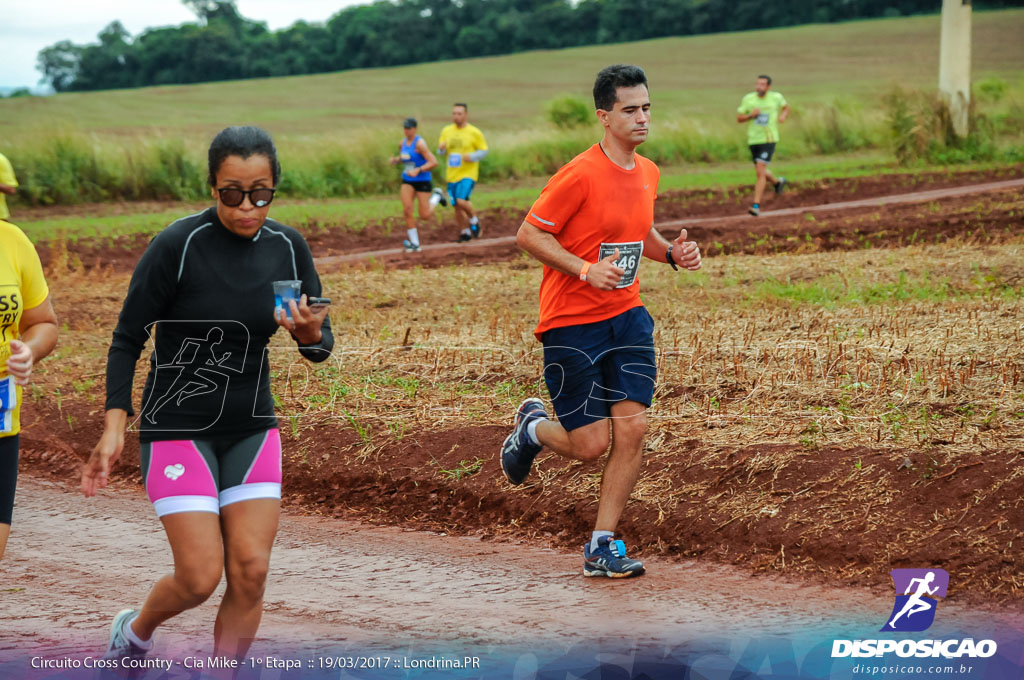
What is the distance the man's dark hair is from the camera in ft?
19.3

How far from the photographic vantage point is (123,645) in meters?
4.47

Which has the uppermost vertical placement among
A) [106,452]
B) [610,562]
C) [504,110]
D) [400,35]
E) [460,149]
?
[400,35]

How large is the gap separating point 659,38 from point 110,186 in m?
78.0

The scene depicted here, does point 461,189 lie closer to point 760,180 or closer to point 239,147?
point 760,180

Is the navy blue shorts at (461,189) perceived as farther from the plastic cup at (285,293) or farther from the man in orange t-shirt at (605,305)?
the plastic cup at (285,293)

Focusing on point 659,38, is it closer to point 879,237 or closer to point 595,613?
point 879,237

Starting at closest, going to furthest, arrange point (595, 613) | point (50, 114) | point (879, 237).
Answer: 1. point (595, 613)
2. point (879, 237)
3. point (50, 114)

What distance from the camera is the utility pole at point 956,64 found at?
30.3 meters

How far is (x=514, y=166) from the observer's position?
105ft

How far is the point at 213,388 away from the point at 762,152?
17.4m

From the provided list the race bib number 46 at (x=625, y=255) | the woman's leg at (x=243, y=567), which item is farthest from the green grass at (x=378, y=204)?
the woman's leg at (x=243, y=567)

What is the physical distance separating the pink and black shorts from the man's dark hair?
256cm

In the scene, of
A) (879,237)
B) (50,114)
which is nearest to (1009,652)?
(879,237)

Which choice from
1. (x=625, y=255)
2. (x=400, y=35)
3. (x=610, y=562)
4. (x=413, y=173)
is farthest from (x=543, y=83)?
(x=610, y=562)
